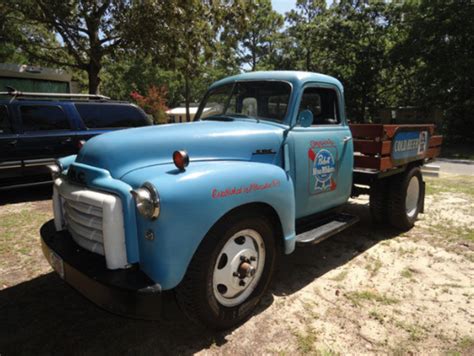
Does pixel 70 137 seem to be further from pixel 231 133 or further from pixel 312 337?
pixel 312 337

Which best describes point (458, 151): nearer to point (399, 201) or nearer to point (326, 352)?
point (399, 201)

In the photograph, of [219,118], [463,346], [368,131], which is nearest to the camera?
[463,346]

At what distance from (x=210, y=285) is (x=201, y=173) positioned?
0.80m

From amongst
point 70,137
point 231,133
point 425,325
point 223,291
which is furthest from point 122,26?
point 425,325

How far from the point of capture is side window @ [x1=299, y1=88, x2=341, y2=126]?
12.8ft

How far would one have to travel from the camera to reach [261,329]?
2.79 m

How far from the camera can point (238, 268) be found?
2736 millimetres

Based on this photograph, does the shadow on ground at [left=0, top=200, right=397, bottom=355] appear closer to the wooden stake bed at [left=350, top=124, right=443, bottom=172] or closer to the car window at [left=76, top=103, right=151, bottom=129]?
the wooden stake bed at [left=350, top=124, right=443, bottom=172]

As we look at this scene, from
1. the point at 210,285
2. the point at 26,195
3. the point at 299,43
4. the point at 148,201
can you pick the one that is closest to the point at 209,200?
the point at 148,201

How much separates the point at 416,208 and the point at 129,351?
4643 mm

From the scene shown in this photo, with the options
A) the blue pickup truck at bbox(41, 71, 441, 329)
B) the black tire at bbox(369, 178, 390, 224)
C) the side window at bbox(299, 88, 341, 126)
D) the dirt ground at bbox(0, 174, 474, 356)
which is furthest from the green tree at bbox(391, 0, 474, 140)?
the blue pickup truck at bbox(41, 71, 441, 329)

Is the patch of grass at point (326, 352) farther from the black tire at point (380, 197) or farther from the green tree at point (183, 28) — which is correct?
the green tree at point (183, 28)

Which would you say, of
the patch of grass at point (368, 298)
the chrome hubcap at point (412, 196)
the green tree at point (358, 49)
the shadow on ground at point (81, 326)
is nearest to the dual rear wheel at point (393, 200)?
the chrome hubcap at point (412, 196)

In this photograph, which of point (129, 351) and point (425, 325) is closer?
point (129, 351)
